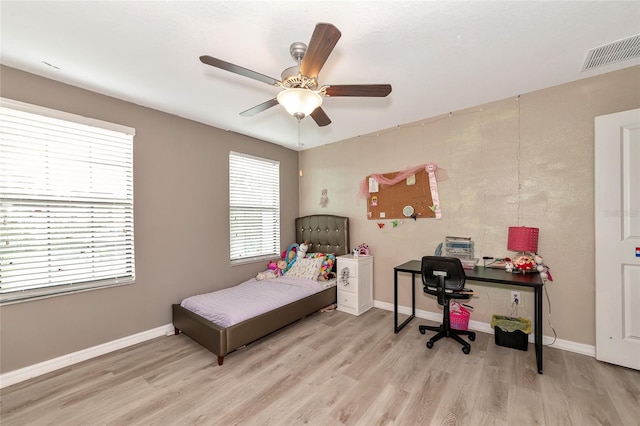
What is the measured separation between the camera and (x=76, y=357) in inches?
92.3

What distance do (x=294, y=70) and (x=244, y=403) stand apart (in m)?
2.35

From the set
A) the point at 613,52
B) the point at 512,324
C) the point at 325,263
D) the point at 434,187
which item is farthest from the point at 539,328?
the point at 325,263

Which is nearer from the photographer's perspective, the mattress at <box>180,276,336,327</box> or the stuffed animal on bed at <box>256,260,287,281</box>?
the mattress at <box>180,276,336,327</box>

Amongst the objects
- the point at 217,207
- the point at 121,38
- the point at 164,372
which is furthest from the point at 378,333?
the point at 121,38

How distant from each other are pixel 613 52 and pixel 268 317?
12.2 feet

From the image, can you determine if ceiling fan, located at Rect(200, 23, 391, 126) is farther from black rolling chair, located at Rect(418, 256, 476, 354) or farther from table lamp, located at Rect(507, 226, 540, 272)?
table lamp, located at Rect(507, 226, 540, 272)

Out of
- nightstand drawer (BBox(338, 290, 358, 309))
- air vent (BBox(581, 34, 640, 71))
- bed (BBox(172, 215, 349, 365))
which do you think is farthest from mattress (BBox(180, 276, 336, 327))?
air vent (BBox(581, 34, 640, 71))

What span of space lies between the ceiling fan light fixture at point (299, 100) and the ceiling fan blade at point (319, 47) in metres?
0.11

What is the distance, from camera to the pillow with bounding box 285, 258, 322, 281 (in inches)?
143

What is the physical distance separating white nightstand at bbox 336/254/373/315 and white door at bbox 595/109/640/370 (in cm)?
224

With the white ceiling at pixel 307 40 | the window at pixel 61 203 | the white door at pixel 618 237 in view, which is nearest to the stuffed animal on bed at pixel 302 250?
the window at pixel 61 203

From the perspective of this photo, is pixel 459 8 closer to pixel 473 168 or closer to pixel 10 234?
pixel 473 168

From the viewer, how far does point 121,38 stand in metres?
1.78

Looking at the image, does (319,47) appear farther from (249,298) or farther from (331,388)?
(249,298)
